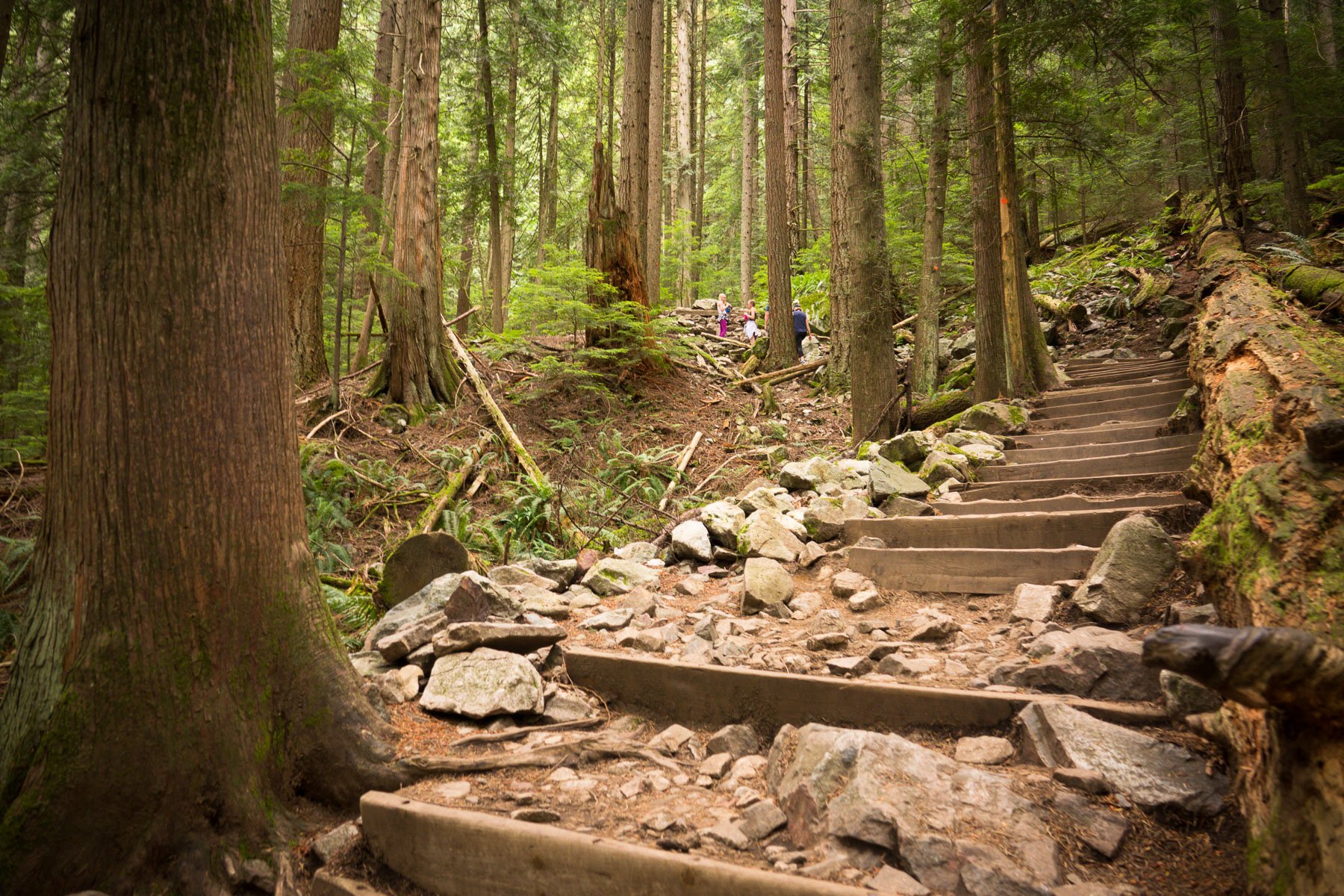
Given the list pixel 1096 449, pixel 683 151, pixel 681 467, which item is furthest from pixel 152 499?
pixel 683 151

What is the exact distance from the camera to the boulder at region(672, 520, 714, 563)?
5.94 metres

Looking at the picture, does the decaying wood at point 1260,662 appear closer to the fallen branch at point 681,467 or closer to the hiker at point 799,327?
the fallen branch at point 681,467

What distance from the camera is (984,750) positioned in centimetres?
272

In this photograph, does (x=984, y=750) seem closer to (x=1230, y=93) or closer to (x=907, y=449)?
(x=907, y=449)

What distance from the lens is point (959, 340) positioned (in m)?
13.1

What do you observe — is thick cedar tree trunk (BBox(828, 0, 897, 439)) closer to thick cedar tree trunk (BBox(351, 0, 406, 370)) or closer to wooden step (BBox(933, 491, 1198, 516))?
wooden step (BBox(933, 491, 1198, 516))

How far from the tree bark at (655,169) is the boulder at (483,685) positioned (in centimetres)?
1190

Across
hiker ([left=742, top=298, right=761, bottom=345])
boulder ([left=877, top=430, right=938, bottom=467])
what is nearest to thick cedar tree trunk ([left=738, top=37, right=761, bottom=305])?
hiker ([left=742, top=298, right=761, bottom=345])

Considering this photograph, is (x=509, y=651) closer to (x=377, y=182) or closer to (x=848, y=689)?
(x=848, y=689)

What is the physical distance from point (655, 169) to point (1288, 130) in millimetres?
12715

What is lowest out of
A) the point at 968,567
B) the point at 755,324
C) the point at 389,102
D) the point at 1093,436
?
the point at 968,567

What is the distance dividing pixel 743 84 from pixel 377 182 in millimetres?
15006

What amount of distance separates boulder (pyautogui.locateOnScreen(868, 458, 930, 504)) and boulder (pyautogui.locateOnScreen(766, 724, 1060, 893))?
12.6 ft

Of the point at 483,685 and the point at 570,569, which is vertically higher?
the point at 570,569
